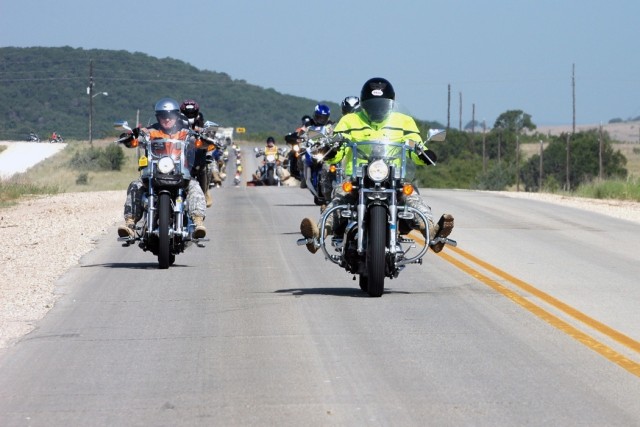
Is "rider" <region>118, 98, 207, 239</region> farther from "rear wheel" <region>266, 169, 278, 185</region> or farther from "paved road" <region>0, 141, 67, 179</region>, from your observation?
"paved road" <region>0, 141, 67, 179</region>

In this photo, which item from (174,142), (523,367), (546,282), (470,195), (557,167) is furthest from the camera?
(557,167)

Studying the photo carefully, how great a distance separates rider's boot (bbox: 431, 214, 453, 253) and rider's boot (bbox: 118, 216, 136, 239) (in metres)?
4.22

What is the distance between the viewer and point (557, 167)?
253 feet

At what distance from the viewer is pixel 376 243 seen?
485 inches

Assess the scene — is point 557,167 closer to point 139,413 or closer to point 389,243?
point 389,243

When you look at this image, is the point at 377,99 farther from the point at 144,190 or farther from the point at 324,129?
the point at 324,129

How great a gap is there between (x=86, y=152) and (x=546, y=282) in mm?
70452

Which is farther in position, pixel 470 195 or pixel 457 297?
pixel 470 195

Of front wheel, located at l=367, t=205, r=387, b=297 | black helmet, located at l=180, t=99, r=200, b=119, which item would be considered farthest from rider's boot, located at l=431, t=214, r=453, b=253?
black helmet, located at l=180, t=99, r=200, b=119

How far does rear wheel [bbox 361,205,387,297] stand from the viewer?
40.5ft

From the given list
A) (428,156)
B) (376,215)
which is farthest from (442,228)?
(376,215)

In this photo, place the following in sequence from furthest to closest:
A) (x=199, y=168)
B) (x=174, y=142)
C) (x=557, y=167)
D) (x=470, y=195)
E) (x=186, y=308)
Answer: (x=557, y=167), (x=470, y=195), (x=199, y=168), (x=174, y=142), (x=186, y=308)

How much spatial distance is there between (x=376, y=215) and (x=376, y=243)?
0.26 meters

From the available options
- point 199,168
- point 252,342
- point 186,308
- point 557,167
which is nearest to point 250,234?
point 199,168
